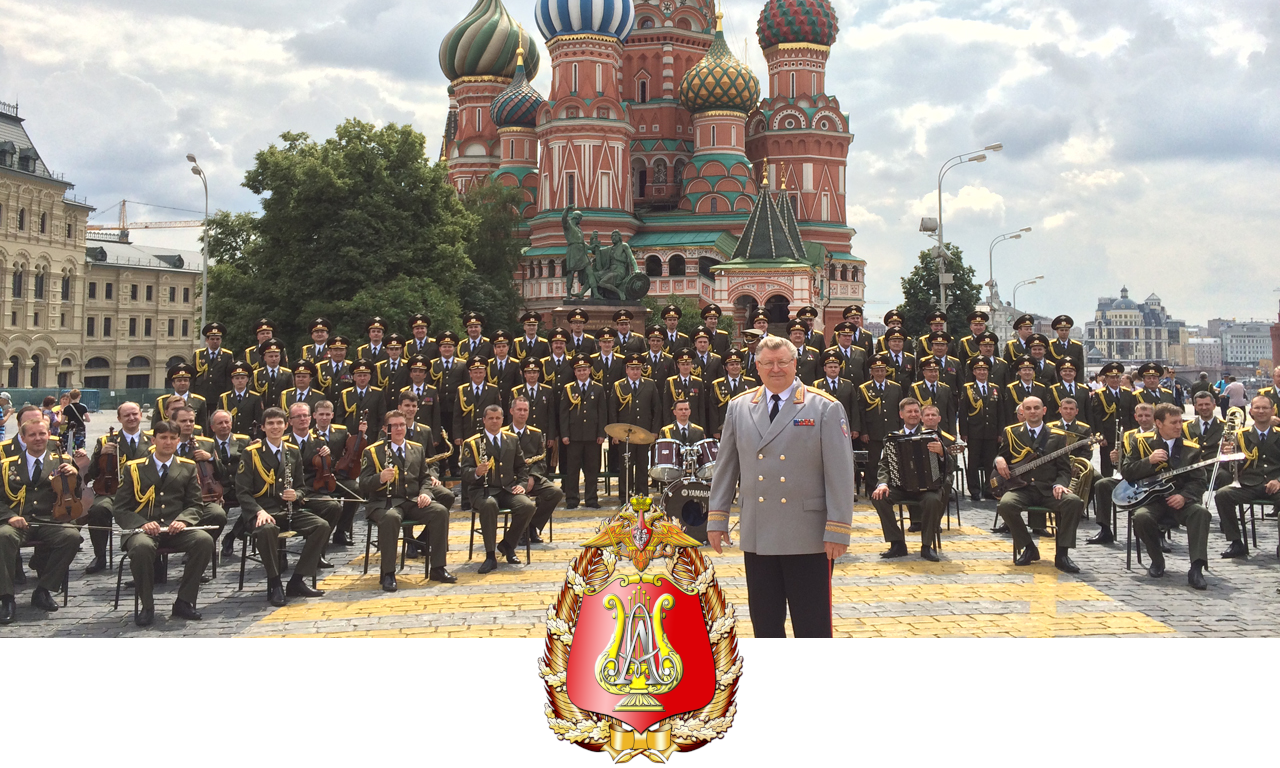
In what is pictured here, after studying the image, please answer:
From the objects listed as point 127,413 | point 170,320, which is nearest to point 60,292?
point 127,413

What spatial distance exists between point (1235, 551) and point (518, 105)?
38627mm

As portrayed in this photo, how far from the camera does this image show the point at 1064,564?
254 inches

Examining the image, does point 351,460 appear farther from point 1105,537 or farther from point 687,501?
point 1105,537

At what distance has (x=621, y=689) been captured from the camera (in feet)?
12.0

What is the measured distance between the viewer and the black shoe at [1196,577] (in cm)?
589

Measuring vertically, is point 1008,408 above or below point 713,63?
below

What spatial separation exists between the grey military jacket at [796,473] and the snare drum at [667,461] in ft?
8.34

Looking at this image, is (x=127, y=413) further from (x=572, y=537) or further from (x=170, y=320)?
(x=572, y=537)

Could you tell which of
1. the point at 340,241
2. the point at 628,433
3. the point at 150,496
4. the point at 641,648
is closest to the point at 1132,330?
the point at 628,433

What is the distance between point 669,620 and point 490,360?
22.0 ft

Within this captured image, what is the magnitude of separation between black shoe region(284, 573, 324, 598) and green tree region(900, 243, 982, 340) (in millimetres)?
5680

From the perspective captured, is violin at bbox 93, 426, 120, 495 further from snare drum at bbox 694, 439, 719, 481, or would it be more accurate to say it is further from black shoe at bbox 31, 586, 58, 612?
A: snare drum at bbox 694, 439, 719, 481

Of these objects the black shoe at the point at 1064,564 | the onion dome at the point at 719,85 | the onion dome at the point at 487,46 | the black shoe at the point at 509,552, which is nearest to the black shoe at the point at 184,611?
the black shoe at the point at 509,552

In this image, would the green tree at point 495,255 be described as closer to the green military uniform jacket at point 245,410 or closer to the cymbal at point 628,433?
the green military uniform jacket at point 245,410
